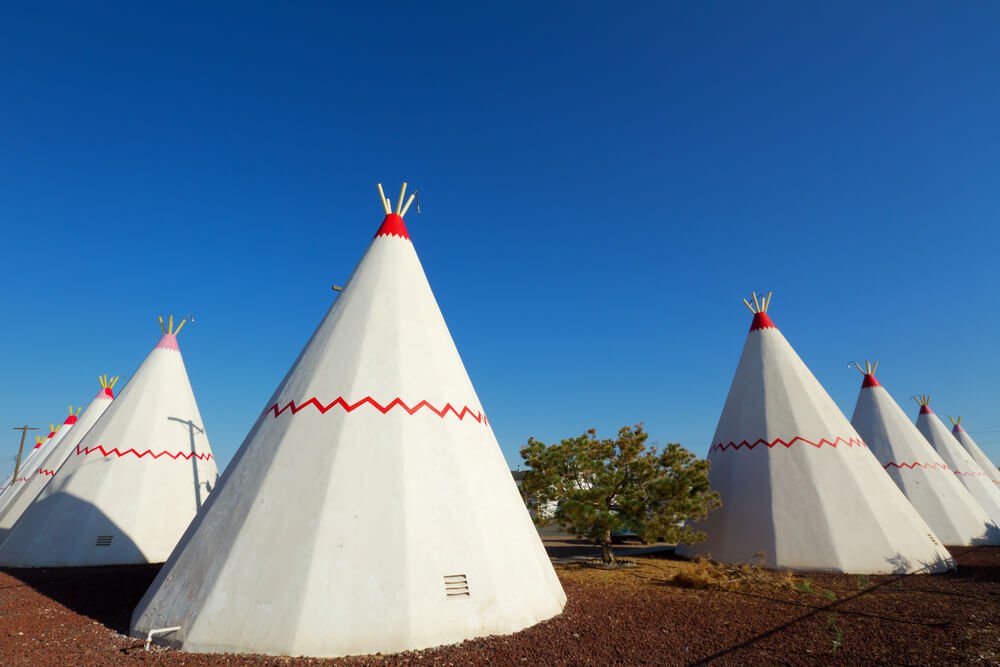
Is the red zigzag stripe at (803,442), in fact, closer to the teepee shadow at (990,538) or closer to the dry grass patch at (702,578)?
the dry grass patch at (702,578)

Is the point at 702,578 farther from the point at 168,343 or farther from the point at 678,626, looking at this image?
the point at 168,343

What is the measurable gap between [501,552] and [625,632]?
185 cm

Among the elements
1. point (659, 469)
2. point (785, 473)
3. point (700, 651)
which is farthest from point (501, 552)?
point (785, 473)

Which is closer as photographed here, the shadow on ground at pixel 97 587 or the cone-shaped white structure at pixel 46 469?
the shadow on ground at pixel 97 587

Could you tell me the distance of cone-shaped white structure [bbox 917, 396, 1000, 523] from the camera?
2106 cm

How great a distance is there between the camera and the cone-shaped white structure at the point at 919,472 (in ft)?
52.9

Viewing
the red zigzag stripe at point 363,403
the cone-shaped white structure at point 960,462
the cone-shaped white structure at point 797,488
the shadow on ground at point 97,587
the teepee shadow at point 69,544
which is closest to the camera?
the red zigzag stripe at point 363,403

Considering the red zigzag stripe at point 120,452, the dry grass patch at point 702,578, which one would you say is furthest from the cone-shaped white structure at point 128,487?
the dry grass patch at point 702,578

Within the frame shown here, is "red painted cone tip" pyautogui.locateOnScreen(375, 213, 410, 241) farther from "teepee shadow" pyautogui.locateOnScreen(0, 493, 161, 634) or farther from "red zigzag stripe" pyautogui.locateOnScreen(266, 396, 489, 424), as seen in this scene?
"teepee shadow" pyautogui.locateOnScreen(0, 493, 161, 634)

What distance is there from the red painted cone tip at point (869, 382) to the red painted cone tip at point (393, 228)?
19871 mm

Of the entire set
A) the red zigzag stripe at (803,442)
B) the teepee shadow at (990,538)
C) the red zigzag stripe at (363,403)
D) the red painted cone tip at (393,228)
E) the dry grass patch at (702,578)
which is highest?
the red painted cone tip at (393,228)

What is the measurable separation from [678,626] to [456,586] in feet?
10.5

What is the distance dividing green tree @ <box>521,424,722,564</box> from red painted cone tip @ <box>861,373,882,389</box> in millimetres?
11884

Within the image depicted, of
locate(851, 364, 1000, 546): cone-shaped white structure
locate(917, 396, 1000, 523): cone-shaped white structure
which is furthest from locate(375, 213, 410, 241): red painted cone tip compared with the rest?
locate(917, 396, 1000, 523): cone-shaped white structure
